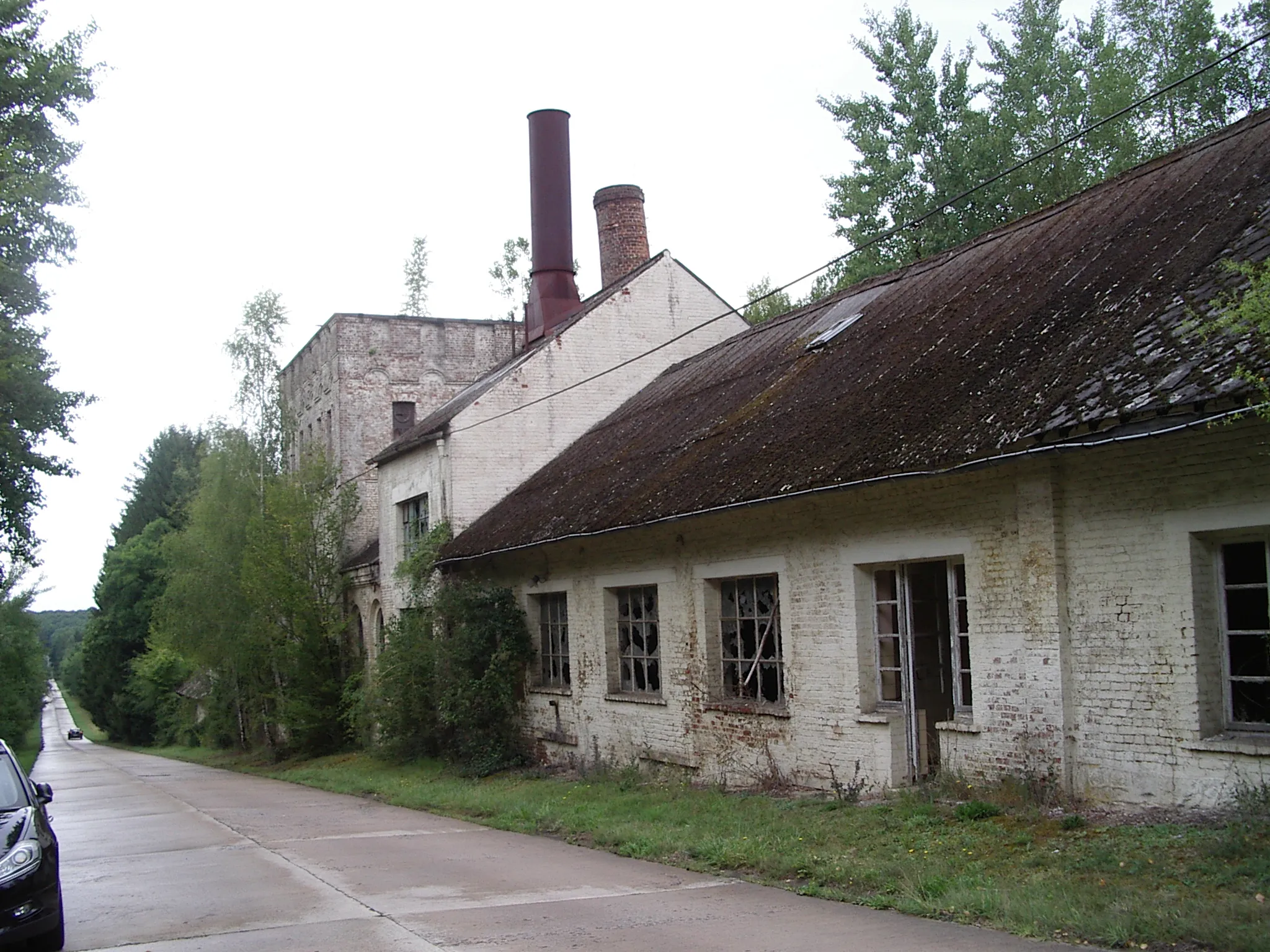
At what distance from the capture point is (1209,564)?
8.91 m

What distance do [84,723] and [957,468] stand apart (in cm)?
10694

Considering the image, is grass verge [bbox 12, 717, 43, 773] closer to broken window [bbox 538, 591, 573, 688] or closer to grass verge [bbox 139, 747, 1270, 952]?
broken window [bbox 538, 591, 573, 688]

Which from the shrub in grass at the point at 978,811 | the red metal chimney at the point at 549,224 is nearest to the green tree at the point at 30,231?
the red metal chimney at the point at 549,224

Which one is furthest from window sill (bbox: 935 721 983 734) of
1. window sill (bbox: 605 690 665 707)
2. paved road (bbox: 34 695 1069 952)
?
window sill (bbox: 605 690 665 707)

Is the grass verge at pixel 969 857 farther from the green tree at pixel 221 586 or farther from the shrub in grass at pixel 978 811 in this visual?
the green tree at pixel 221 586

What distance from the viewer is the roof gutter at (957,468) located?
25.7ft

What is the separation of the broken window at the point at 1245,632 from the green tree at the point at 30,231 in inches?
791

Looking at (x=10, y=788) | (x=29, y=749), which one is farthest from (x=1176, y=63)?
(x=29, y=749)

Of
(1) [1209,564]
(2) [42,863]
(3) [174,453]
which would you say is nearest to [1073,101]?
(1) [1209,564]

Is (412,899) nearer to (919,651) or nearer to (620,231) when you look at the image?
(919,651)

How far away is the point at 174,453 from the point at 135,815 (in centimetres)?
5433

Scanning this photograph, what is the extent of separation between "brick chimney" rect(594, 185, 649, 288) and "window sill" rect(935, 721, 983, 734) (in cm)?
1670

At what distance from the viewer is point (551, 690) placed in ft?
60.3

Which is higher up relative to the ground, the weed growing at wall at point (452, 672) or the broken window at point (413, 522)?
the broken window at point (413, 522)
